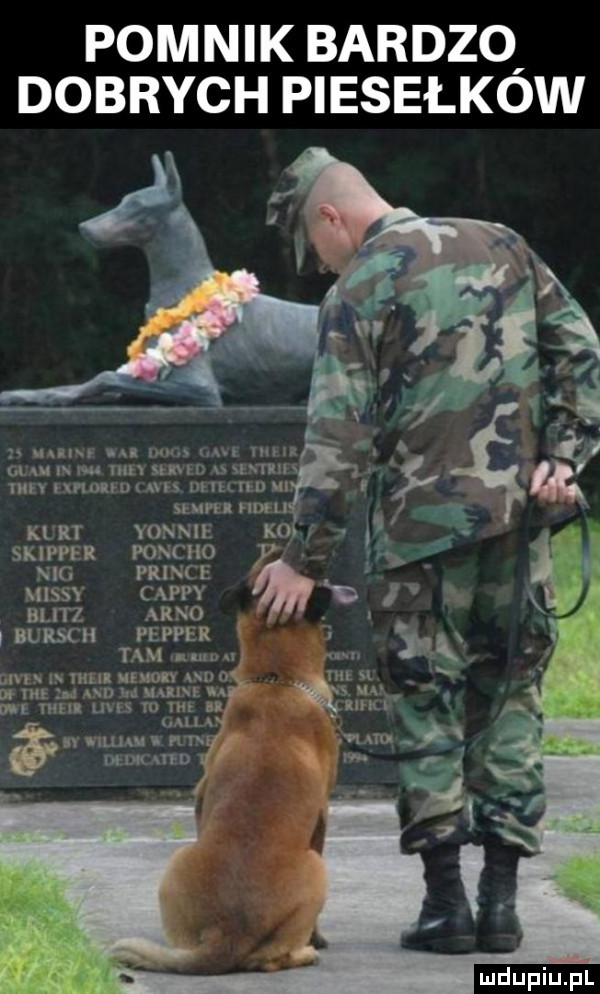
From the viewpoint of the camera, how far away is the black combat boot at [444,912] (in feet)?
15.4

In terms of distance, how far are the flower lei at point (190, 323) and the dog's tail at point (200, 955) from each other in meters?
3.18

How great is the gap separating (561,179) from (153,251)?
47.3 feet

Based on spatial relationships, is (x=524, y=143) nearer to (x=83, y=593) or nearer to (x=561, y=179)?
(x=561, y=179)

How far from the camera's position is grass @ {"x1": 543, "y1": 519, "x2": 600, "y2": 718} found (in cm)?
941

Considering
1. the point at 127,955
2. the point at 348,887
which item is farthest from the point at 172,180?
the point at 127,955

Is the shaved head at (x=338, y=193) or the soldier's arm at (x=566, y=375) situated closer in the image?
the soldier's arm at (x=566, y=375)

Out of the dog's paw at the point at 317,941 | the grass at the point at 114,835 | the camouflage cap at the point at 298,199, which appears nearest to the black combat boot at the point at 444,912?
the dog's paw at the point at 317,941

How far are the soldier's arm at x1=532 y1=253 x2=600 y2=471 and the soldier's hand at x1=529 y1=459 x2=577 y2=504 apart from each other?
0.10ft

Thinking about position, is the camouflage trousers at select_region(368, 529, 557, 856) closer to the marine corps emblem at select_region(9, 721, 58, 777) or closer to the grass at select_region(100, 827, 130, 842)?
the grass at select_region(100, 827, 130, 842)

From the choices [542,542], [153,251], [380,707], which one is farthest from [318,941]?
[153,251]

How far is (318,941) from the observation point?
4723 millimetres

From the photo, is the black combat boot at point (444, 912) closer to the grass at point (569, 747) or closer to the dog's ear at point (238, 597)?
the dog's ear at point (238, 597)

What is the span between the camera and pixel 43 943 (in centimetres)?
443

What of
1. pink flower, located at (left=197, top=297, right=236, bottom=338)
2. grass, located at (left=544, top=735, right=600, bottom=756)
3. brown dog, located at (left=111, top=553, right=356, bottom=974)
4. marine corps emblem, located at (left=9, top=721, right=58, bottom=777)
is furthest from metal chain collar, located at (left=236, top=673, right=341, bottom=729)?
grass, located at (left=544, top=735, right=600, bottom=756)
